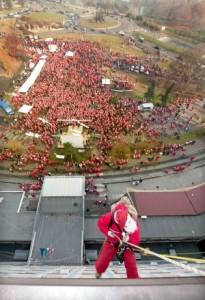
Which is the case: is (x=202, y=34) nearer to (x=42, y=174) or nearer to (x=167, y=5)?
(x=167, y=5)

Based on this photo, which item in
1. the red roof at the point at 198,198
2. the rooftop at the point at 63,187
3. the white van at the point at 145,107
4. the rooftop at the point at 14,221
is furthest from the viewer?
the white van at the point at 145,107

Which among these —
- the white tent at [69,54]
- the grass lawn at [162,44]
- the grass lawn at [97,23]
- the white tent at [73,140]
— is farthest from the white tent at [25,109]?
the grass lawn at [97,23]

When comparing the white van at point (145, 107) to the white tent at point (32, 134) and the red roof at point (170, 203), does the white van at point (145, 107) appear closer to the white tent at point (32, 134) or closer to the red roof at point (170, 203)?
the white tent at point (32, 134)

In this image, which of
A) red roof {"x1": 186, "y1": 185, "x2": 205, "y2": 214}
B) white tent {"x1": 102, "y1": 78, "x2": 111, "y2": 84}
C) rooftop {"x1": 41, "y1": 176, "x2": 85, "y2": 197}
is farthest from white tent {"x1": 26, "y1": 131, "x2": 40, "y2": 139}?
white tent {"x1": 102, "y1": 78, "x2": 111, "y2": 84}

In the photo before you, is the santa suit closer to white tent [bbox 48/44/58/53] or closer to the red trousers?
the red trousers

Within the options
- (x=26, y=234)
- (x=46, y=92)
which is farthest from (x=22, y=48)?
(x=26, y=234)
